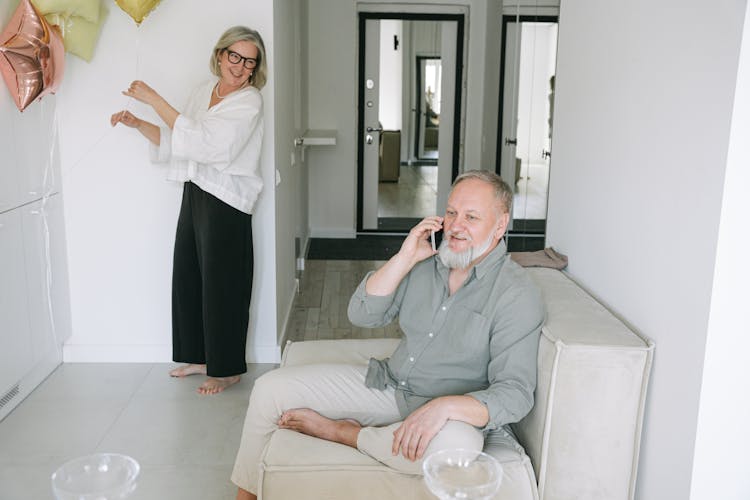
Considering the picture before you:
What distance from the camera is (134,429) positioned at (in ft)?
10.2

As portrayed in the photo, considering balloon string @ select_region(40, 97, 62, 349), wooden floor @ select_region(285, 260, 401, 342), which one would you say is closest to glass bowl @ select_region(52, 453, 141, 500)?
balloon string @ select_region(40, 97, 62, 349)

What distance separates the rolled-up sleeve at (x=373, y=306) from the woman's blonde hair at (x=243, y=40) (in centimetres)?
134

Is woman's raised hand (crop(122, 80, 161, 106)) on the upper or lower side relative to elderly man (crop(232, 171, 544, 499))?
upper

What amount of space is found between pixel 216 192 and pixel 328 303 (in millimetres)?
1786

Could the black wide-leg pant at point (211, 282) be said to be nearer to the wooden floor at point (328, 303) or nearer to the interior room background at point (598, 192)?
the interior room background at point (598, 192)

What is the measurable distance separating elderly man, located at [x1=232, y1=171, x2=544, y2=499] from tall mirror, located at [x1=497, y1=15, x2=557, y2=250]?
6.50 ft

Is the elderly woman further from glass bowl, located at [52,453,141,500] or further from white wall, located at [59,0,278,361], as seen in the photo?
glass bowl, located at [52,453,141,500]

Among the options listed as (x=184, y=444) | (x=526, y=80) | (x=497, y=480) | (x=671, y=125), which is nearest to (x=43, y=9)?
(x=184, y=444)

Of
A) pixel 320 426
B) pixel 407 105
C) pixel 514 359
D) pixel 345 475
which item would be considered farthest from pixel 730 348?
pixel 407 105

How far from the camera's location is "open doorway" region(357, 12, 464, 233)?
22.5ft

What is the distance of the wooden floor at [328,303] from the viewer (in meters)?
4.40

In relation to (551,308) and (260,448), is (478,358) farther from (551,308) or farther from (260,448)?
(260,448)

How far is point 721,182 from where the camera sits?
1.71 metres

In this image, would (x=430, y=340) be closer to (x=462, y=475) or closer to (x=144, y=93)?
(x=462, y=475)
